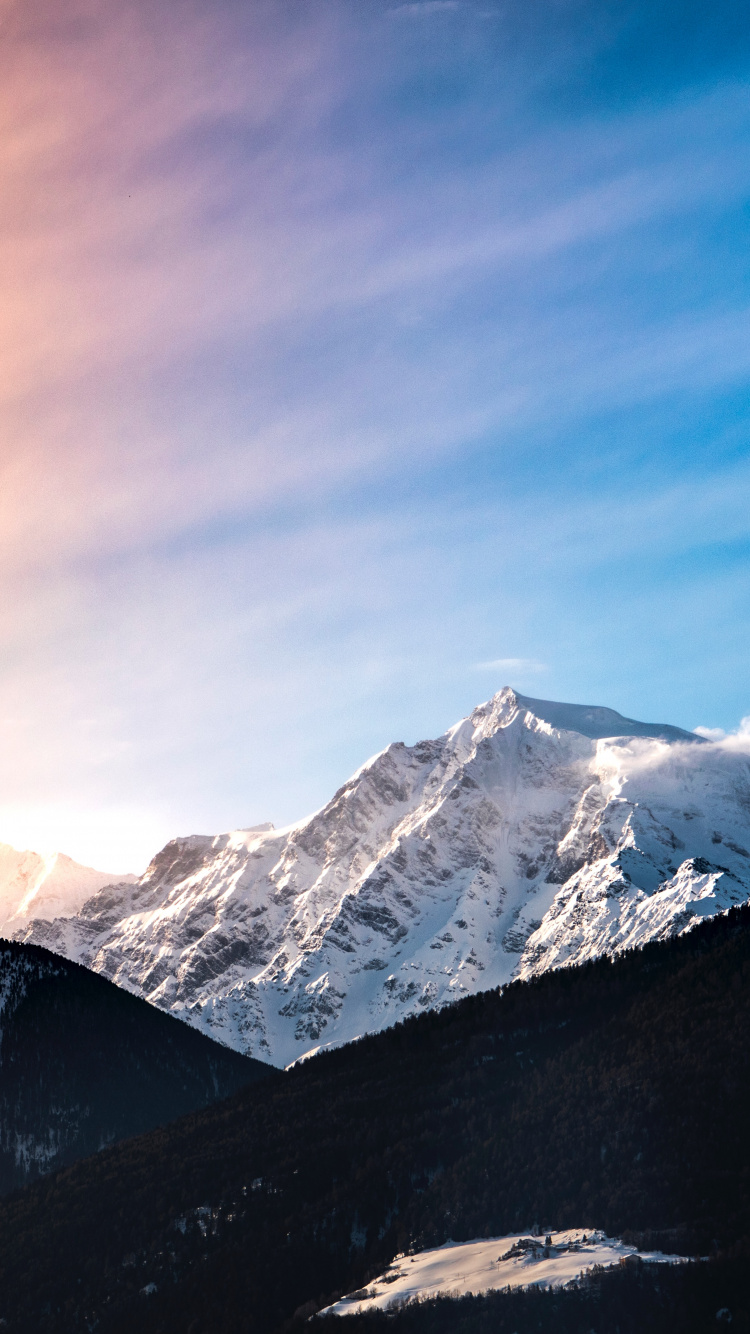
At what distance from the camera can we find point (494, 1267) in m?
101

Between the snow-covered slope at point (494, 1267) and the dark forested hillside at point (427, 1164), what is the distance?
133 inches

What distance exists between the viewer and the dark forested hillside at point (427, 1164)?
377ft

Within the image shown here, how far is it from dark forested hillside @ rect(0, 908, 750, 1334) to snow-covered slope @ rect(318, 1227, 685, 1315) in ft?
11.1

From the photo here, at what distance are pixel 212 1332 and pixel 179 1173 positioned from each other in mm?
41563

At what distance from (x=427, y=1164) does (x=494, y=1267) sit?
37.9m

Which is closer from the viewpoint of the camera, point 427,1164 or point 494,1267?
point 494,1267

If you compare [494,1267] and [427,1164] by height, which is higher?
[427,1164]

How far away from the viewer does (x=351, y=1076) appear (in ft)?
582

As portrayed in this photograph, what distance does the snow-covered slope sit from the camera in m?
94.4

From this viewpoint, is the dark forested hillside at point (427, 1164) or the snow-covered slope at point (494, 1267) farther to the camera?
the dark forested hillside at point (427, 1164)

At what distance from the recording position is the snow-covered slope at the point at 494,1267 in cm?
9444

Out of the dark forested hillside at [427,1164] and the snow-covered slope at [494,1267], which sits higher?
the dark forested hillside at [427,1164]

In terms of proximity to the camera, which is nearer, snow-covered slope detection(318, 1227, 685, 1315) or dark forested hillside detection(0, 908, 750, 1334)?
snow-covered slope detection(318, 1227, 685, 1315)

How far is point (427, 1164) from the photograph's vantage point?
138m
